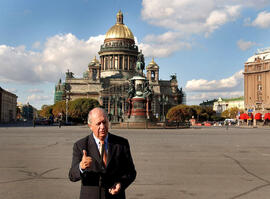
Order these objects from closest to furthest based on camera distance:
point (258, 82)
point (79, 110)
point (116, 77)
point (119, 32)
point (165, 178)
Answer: point (165, 178) → point (79, 110) → point (258, 82) → point (116, 77) → point (119, 32)

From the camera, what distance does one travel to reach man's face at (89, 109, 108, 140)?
4.94m

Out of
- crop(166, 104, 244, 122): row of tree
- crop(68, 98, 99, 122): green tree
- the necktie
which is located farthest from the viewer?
crop(166, 104, 244, 122): row of tree

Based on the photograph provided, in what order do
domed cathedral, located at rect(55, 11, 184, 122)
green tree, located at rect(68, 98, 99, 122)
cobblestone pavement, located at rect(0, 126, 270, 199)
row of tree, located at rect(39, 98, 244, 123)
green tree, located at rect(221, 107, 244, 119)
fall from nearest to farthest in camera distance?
1. cobblestone pavement, located at rect(0, 126, 270, 199)
2. green tree, located at rect(68, 98, 99, 122)
3. row of tree, located at rect(39, 98, 244, 123)
4. domed cathedral, located at rect(55, 11, 184, 122)
5. green tree, located at rect(221, 107, 244, 119)

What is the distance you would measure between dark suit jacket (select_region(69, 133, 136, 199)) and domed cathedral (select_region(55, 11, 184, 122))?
131 meters

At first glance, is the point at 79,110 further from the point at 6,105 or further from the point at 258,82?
the point at 6,105

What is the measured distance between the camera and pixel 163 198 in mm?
8422

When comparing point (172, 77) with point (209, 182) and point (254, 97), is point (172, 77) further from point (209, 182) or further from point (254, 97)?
point (209, 182)

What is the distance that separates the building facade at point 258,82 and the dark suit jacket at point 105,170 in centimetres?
10551

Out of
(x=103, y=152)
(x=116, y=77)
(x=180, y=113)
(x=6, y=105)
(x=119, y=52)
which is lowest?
(x=103, y=152)

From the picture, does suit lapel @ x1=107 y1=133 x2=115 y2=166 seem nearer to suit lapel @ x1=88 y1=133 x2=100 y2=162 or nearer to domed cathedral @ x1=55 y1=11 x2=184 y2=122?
suit lapel @ x1=88 y1=133 x2=100 y2=162

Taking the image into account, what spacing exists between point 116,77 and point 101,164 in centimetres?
13786

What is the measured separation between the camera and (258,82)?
112062 mm

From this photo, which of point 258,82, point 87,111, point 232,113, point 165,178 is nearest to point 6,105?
point 87,111

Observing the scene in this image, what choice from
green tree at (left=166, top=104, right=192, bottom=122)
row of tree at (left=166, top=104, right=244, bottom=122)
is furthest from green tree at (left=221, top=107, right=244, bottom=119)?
green tree at (left=166, top=104, right=192, bottom=122)
